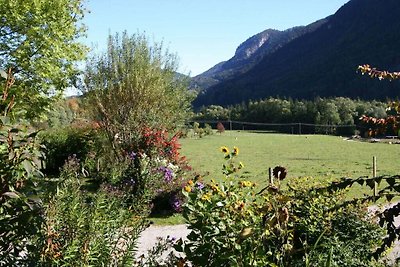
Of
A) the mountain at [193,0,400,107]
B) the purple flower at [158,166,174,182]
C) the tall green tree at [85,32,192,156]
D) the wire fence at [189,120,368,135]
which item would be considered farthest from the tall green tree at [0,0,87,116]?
the mountain at [193,0,400,107]

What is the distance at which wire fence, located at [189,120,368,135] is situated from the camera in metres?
65.9

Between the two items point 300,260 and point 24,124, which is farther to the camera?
point 300,260

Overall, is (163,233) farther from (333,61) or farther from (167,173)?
(333,61)

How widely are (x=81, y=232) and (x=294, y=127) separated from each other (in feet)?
236

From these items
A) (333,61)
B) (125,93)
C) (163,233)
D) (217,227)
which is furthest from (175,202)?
(333,61)

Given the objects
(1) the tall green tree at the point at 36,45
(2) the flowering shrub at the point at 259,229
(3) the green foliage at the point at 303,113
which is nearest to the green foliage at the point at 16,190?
(2) the flowering shrub at the point at 259,229

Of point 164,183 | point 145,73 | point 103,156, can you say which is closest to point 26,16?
point 145,73

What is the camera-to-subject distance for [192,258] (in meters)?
2.62

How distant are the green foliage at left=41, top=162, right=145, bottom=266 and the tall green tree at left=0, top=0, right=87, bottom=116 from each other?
12442 mm

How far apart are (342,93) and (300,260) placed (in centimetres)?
11725

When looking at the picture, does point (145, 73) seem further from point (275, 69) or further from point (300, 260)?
point (275, 69)

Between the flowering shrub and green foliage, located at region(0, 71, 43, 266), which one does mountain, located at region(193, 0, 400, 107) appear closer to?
the flowering shrub

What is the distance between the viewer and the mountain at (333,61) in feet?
388

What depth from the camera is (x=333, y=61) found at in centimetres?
13700
